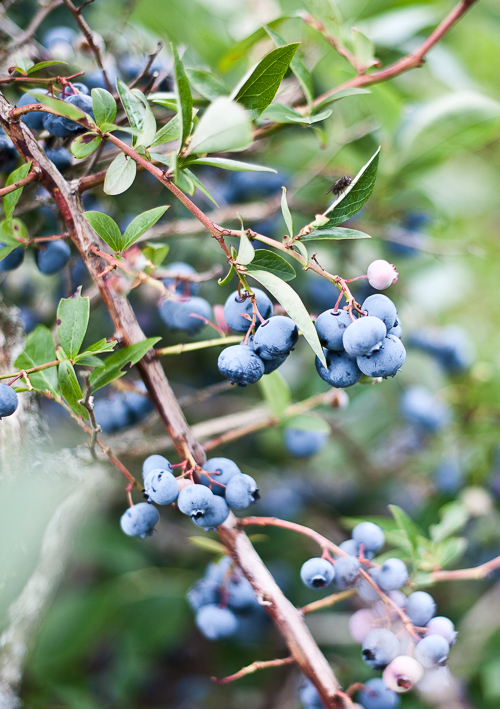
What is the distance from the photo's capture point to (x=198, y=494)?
0.64m

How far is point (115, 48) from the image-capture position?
1216mm

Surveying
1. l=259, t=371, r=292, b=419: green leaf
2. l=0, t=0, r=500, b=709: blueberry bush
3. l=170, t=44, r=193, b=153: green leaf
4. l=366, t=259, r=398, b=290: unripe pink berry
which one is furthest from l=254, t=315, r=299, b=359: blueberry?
l=259, t=371, r=292, b=419: green leaf

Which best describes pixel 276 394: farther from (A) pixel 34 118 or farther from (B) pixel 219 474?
(A) pixel 34 118

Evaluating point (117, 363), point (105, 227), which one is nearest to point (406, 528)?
point (117, 363)

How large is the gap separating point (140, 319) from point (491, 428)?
3.28 feet

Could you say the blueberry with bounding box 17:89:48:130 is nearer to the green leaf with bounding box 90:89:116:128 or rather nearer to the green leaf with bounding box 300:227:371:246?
the green leaf with bounding box 90:89:116:128

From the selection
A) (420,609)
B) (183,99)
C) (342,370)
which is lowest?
(420,609)

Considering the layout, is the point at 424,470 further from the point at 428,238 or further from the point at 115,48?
the point at 115,48

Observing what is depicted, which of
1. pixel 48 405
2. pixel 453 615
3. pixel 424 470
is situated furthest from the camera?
pixel 424 470

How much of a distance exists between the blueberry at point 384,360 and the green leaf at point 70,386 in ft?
Result: 1.13

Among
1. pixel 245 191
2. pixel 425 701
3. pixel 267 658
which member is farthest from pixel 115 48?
pixel 425 701

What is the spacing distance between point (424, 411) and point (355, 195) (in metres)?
0.98

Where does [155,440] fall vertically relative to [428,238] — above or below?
above

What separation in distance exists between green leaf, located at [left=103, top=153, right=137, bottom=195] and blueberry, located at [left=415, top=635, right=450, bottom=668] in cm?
68
